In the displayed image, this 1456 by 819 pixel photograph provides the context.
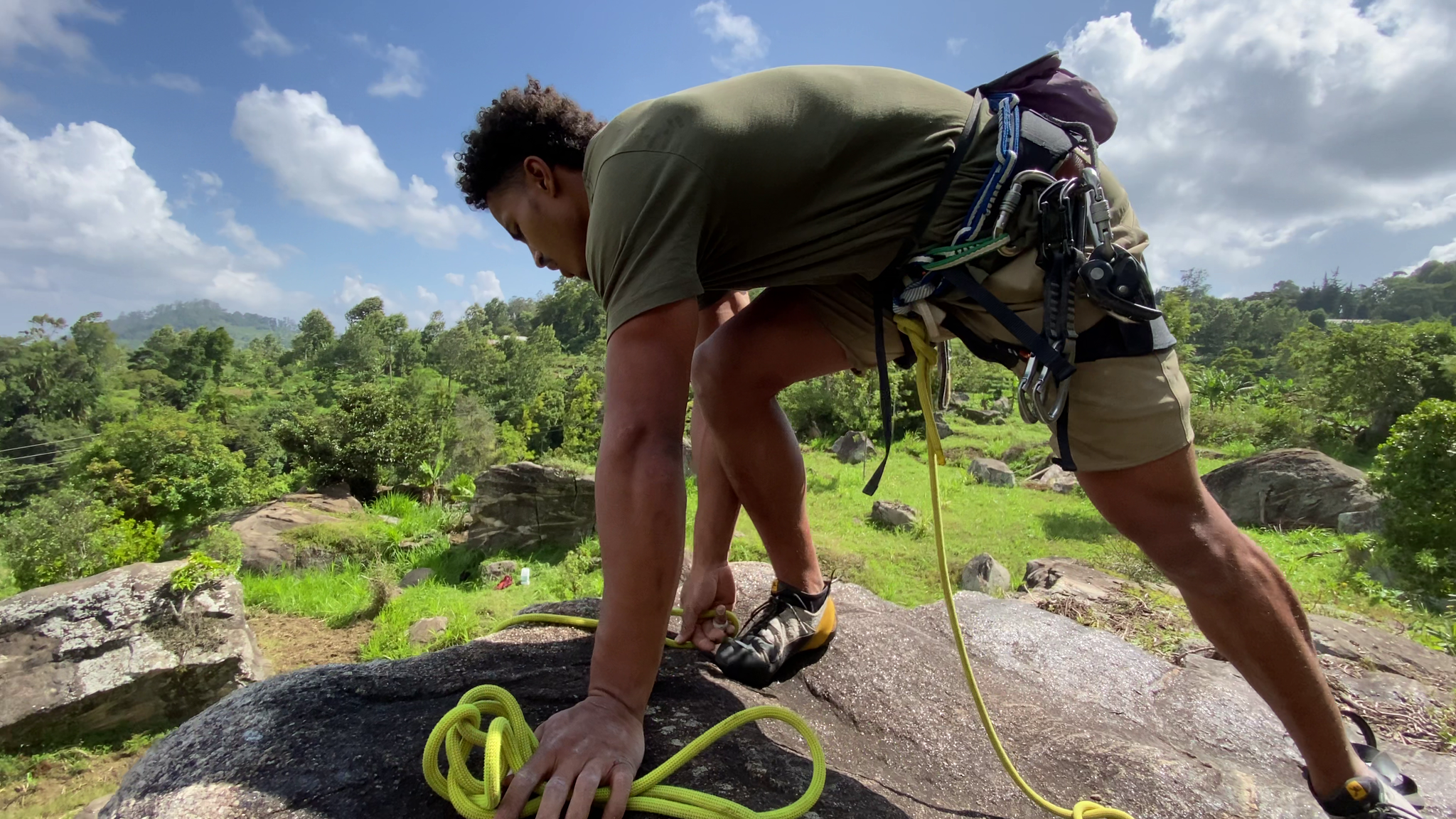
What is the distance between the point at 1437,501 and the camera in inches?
332

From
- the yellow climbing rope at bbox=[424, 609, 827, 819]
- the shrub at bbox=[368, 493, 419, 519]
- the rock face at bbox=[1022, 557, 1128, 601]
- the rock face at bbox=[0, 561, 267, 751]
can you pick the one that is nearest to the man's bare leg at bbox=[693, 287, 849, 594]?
the yellow climbing rope at bbox=[424, 609, 827, 819]

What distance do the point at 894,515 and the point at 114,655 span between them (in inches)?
475

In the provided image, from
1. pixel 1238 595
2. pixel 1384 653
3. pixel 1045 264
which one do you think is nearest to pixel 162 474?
pixel 1045 264

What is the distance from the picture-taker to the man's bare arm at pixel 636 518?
1.41 metres

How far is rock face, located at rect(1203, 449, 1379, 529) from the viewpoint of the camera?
1273cm

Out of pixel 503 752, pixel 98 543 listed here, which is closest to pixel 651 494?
pixel 503 752

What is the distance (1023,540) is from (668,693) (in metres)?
12.2

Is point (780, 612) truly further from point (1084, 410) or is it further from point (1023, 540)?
point (1023, 540)

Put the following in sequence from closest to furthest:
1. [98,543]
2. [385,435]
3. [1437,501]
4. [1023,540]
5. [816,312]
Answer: [816,312] < [1437,501] < [1023,540] < [98,543] < [385,435]

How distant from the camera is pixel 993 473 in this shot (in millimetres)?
18234

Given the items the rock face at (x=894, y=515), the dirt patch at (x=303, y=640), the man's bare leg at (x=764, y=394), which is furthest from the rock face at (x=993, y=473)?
the man's bare leg at (x=764, y=394)

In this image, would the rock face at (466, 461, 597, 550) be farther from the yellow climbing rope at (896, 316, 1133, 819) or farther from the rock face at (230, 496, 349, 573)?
the yellow climbing rope at (896, 316, 1133, 819)

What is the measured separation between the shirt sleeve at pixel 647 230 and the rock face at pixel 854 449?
800 inches

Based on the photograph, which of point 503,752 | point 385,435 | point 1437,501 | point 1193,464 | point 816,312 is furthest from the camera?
point 385,435
